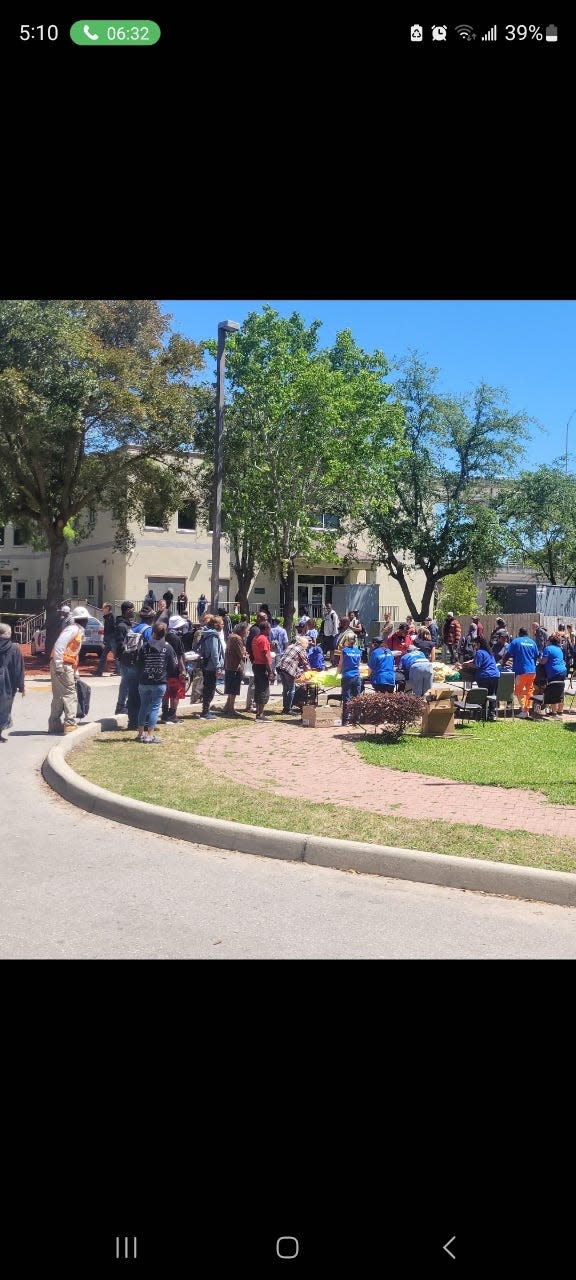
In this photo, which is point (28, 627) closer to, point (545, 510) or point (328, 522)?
point (328, 522)

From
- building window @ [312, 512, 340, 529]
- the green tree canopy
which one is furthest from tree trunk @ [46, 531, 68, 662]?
the green tree canopy

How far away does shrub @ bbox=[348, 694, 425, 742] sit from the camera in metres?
12.7

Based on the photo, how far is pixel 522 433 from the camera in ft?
119

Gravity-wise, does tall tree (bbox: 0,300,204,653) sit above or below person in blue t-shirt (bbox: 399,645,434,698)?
above

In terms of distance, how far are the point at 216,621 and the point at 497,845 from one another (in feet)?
28.1

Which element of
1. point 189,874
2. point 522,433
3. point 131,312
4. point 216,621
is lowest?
point 189,874

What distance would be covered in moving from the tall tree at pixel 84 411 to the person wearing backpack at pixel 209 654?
445 inches

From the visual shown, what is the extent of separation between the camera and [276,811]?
8.00 meters

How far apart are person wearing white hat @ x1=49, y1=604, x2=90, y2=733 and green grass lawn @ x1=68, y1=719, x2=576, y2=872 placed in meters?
1.82

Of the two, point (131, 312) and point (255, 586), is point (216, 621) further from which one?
point (255, 586)

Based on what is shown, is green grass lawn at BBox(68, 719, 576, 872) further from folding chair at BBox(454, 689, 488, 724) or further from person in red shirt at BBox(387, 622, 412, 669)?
person in red shirt at BBox(387, 622, 412, 669)

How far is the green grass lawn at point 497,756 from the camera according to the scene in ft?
32.4
